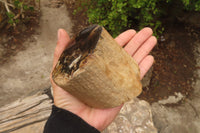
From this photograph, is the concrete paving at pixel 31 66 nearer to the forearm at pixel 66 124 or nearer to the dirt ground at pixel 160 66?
the dirt ground at pixel 160 66

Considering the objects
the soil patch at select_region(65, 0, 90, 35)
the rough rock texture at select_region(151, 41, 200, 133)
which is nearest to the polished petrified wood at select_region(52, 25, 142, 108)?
the rough rock texture at select_region(151, 41, 200, 133)

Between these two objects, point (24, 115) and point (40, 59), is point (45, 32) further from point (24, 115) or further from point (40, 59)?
point (24, 115)

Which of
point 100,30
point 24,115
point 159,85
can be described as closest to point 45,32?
point 24,115

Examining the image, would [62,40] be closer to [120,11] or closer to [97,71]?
[97,71]

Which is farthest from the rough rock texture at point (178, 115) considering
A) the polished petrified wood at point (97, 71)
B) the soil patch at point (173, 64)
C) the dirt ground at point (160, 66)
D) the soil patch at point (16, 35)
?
the soil patch at point (16, 35)

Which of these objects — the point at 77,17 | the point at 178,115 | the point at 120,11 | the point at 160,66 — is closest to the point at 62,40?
the point at 120,11
